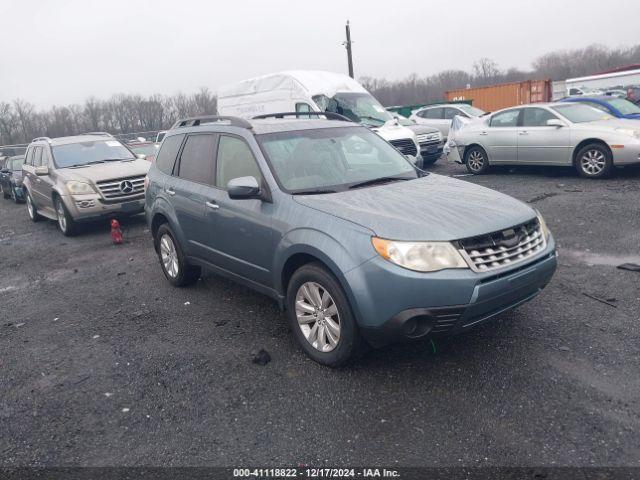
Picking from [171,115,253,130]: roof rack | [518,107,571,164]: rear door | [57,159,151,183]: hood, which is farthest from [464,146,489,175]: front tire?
[171,115,253,130]: roof rack

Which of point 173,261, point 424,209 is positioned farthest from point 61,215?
point 424,209

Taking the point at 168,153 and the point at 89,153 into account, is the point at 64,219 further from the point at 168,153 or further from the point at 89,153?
the point at 168,153

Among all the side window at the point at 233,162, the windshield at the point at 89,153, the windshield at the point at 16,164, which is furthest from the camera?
the windshield at the point at 16,164

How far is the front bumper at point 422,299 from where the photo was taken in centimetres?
329

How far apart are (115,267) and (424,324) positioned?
5.40m

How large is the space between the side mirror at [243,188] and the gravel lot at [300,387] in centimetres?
127

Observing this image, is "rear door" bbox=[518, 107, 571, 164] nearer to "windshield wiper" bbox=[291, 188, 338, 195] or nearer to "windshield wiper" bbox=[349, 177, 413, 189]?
"windshield wiper" bbox=[349, 177, 413, 189]

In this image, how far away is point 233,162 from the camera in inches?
190

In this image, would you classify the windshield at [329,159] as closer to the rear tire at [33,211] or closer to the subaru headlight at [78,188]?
the subaru headlight at [78,188]

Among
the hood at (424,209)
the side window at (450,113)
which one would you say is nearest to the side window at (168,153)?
the hood at (424,209)

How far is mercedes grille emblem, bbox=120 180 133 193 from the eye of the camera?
387 inches

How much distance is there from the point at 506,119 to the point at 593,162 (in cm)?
225

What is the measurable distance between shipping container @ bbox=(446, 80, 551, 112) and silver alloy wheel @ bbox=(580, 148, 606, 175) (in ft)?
69.0

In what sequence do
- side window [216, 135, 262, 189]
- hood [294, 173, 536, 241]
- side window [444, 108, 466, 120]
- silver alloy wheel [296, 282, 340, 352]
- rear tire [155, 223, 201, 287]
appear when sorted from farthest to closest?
side window [444, 108, 466, 120] < rear tire [155, 223, 201, 287] < side window [216, 135, 262, 189] < silver alloy wheel [296, 282, 340, 352] < hood [294, 173, 536, 241]
